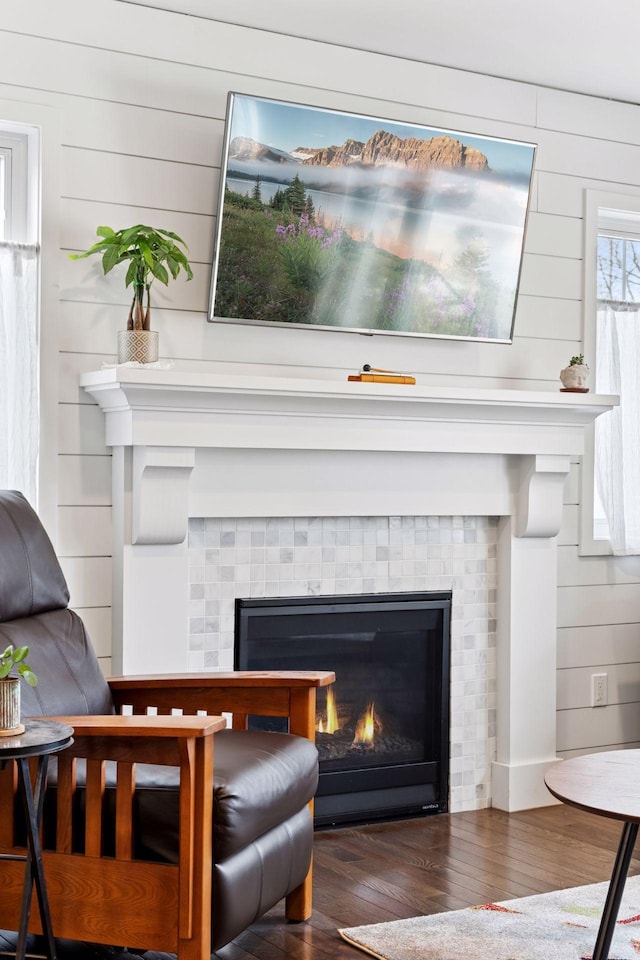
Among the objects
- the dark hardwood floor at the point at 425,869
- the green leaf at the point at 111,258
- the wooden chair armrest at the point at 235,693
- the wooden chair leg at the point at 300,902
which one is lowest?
the dark hardwood floor at the point at 425,869

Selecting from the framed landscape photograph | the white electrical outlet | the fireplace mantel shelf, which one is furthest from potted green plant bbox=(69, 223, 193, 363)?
the white electrical outlet

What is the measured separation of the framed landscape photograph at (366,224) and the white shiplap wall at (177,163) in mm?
95

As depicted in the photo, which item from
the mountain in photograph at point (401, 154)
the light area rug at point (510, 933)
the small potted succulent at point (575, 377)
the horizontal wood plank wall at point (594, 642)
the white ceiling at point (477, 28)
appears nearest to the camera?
the light area rug at point (510, 933)

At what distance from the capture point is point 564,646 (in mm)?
4203

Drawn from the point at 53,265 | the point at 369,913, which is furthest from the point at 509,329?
the point at 369,913

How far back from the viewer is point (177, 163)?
350 centimetres

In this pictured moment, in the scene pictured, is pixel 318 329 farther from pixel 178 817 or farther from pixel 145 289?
pixel 178 817

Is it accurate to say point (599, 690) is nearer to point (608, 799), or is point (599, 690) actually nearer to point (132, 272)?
point (608, 799)

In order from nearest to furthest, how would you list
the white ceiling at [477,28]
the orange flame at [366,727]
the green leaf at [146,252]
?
the green leaf at [146,252]
the white ceiling at [477,28]
the orange flame at [366,727]

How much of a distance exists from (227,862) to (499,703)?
185 centimetres

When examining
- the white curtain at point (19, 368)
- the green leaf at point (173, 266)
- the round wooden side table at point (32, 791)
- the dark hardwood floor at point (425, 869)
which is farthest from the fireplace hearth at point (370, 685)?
the round wooden side table at point (32, 791)

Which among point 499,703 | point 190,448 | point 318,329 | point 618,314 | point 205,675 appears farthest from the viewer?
point 618,314

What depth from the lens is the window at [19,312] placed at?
11.0 feet

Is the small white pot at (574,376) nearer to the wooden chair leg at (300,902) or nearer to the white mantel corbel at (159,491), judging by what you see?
the white mantel corbel at (159,491)
